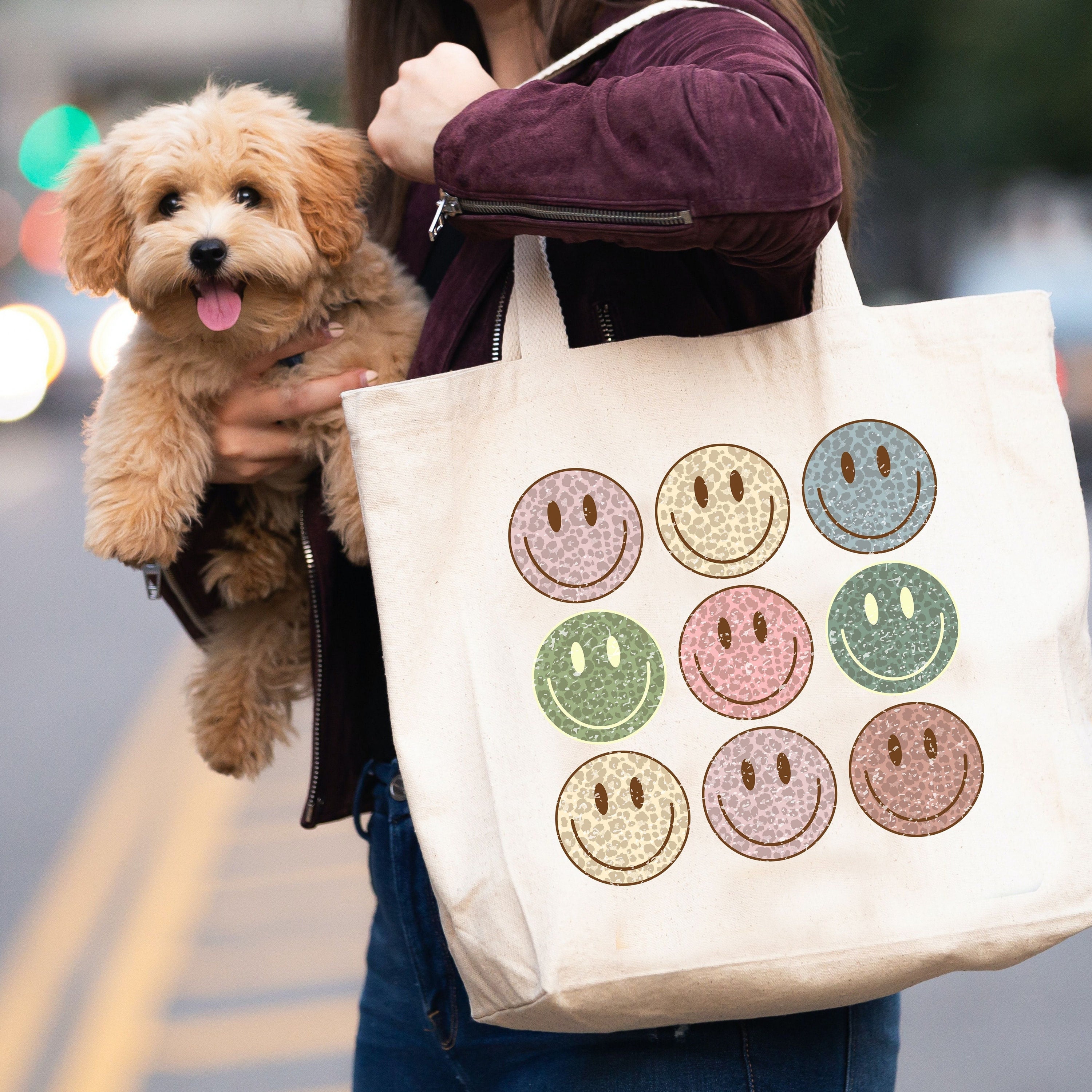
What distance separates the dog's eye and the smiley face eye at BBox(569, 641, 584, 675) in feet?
3.21

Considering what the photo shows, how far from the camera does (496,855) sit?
4.73 ft

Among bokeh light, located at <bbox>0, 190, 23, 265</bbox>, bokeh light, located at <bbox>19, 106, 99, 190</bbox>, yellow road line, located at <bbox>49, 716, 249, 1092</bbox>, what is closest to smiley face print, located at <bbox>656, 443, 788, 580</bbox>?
yellow road line, located at <bbox>49, 716, 249, 1092</bbox>

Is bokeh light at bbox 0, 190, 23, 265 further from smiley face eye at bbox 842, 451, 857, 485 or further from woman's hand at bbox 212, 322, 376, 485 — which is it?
smiley face eye at bbox 842, 451, 857, 485

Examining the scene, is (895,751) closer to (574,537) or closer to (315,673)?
(574,537)

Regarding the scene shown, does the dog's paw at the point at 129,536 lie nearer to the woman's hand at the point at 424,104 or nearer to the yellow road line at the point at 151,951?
the woman's hand at the point at 424,104

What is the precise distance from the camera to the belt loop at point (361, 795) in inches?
73.7

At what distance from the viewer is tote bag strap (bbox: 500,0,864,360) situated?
147 cm

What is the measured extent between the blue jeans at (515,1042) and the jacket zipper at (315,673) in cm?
9

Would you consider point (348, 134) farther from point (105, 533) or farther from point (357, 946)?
point (357, 946)

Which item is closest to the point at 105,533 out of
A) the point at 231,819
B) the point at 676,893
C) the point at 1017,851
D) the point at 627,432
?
the point at 627,432

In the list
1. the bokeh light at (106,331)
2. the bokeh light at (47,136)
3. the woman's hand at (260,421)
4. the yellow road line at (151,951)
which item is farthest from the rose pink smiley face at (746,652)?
the bokeh light at (47,136)

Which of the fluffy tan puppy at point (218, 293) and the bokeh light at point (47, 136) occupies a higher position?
the fluffy tan puppy at point (218, 293)

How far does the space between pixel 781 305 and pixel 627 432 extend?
0.24m

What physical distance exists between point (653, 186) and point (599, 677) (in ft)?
1.71
